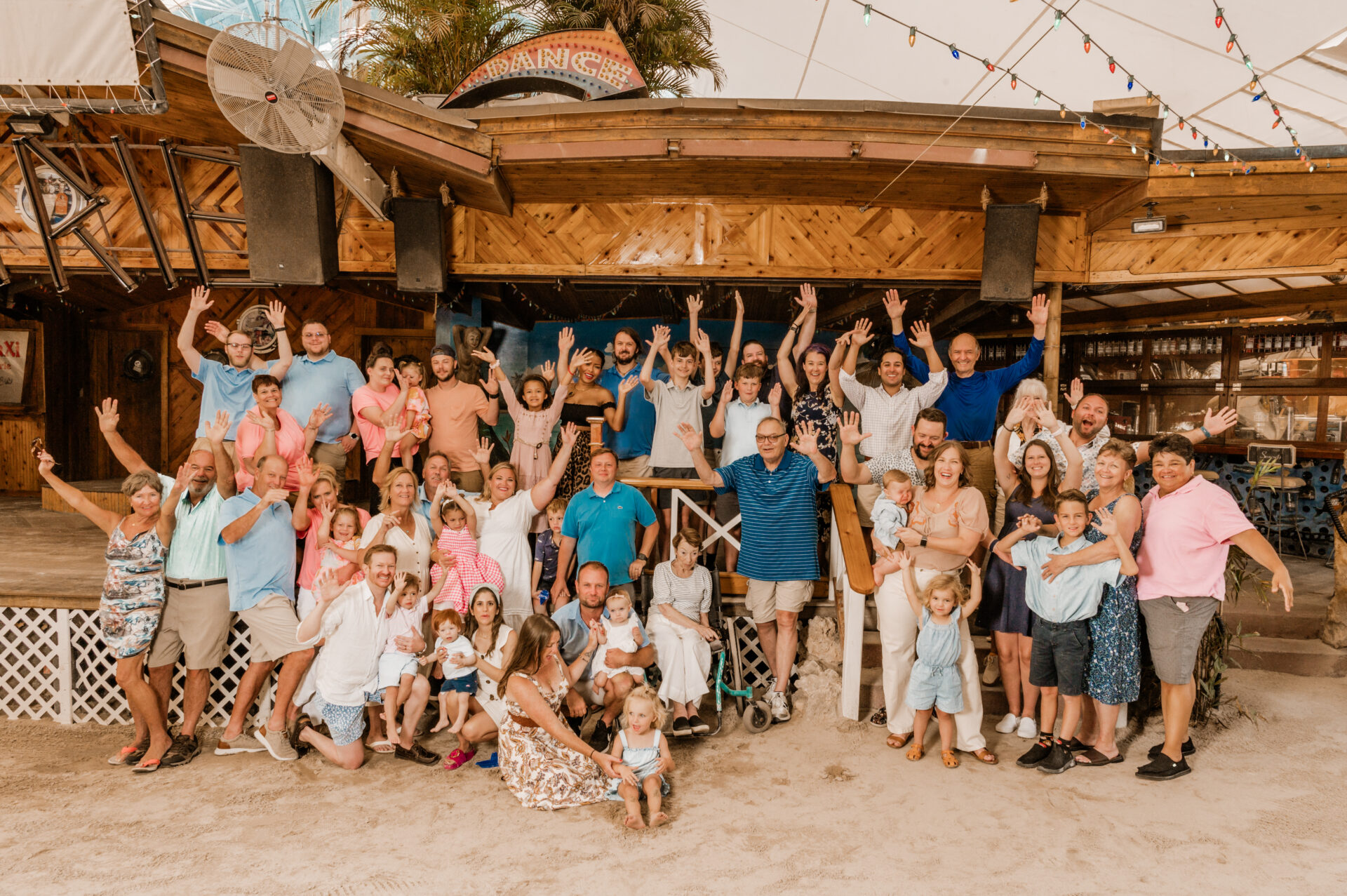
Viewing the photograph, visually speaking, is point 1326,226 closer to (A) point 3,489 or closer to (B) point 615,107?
(B) point 615,107

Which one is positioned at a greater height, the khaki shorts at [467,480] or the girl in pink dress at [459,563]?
the khaki shorts at [467,480]

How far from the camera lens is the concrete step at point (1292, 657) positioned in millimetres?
5633

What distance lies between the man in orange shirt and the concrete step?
229 inches

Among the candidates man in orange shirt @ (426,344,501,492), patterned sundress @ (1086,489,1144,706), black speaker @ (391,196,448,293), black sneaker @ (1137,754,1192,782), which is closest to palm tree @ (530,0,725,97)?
black speaker @ (391,196,448,293)

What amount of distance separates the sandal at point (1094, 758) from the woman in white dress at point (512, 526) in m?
3.38

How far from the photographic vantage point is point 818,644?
5.37 meters

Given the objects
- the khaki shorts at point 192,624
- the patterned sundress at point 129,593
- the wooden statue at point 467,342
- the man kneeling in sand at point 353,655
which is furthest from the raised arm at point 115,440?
the wooden statue at point 467,342

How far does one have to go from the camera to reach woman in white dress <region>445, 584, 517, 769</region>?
4.45m

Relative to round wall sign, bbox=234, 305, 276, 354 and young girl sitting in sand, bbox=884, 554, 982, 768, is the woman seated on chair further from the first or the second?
round wall sign, bbox=234, 305, 276, 354

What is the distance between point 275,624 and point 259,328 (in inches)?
111

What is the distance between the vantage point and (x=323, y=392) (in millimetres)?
5559

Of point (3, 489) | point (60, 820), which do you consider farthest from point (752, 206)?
point (3, 489)

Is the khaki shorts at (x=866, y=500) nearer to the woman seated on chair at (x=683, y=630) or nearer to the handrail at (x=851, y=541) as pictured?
the handrail at (x=851, y=541)

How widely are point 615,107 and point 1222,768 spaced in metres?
5.55
